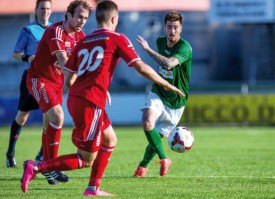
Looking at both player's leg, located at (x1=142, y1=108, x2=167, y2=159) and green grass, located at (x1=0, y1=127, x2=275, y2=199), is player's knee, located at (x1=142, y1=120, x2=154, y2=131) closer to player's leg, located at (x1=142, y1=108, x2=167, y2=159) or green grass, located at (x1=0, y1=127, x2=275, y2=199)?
player's leg, located at (x1=142, y1=108, x2=167, y2=159)

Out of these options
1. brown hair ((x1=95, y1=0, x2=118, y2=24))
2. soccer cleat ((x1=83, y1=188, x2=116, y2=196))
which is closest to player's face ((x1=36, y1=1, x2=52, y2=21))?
brown hair ((x1=95, y1=0, x2=118, y2=24))

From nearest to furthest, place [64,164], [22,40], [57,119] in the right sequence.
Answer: [64,164] → [57,119] → [22,40]

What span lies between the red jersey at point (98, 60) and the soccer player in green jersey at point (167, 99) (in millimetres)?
1952

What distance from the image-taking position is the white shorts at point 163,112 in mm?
9531

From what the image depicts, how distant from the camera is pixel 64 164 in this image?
7.33 m

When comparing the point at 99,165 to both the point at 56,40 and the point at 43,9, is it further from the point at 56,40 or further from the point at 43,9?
the point at 43,9

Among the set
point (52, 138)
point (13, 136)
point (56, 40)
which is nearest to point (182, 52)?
point (56, 40)

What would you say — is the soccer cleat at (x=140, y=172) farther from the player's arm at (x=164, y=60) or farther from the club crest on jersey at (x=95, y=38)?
the club crest on jersey at (x=95, y=38)

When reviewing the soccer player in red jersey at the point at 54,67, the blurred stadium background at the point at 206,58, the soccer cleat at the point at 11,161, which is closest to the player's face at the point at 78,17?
the soccer player in red jersey at the point at 54,67

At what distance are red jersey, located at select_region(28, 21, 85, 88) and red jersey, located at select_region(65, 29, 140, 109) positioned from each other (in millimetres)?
1209

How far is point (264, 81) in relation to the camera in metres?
26.0

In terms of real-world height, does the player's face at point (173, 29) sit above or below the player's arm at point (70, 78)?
above

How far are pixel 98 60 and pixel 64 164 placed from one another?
108 cm

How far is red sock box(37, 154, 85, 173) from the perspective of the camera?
24.0ft
